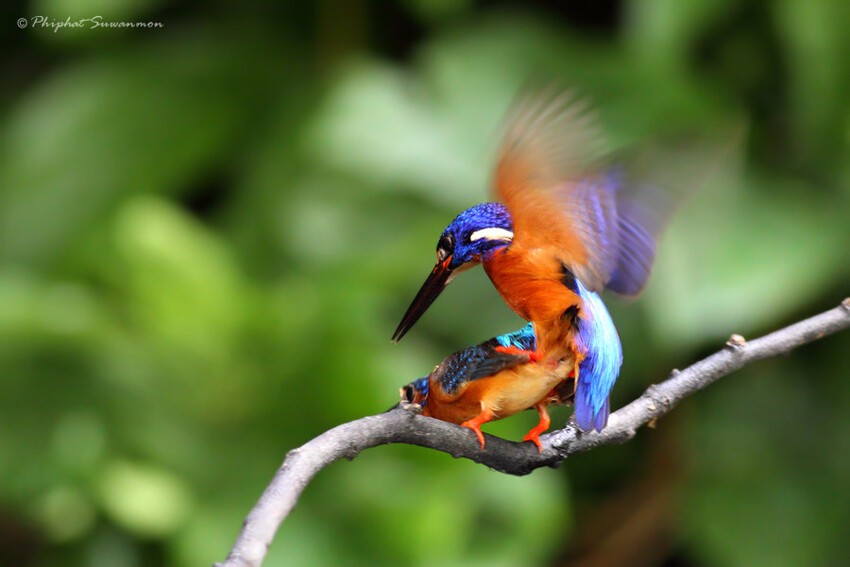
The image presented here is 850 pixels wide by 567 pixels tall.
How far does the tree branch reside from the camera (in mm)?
594

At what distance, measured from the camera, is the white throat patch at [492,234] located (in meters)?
0.83

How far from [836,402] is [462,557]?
100 cm

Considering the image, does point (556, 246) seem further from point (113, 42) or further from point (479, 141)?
point (113, 42)

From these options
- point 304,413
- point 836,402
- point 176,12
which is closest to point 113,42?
point 176,12

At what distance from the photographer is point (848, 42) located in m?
2.58

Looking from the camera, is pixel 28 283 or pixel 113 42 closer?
pixel 28 283

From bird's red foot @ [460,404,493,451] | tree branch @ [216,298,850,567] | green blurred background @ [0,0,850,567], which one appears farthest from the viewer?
green blurred background @ [0,0,850,567]

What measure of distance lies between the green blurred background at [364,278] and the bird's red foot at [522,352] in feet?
4.21

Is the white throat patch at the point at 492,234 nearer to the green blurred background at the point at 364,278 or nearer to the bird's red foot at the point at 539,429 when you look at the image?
the bird's red foot at the point at 539,429

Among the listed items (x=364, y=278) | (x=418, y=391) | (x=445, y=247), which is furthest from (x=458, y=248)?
(x=364, y=278)

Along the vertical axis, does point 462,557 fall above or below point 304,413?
below

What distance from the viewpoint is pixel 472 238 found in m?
0.83

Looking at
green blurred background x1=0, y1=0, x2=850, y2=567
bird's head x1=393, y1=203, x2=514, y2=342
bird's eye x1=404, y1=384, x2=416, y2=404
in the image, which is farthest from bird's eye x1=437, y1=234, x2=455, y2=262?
green blurred background x1=0, y1=0, x2=850, y2=567

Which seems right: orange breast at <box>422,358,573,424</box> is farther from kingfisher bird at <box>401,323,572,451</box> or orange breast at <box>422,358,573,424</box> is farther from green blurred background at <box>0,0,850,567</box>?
green blurred background at <box>0,0,850,567</box>
